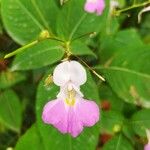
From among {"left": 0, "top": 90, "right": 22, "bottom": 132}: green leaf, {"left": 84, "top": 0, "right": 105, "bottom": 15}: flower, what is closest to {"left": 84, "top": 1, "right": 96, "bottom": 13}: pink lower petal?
{"left": 84, "top": 0, "right": 105, "bottom": 15}: flower

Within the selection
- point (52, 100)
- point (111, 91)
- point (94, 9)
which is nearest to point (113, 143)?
point (111, 91)

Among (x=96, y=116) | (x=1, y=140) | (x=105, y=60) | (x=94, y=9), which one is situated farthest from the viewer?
(x=1, y=140)

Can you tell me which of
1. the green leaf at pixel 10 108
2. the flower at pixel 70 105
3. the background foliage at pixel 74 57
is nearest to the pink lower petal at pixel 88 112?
the flower at pixel 70 105

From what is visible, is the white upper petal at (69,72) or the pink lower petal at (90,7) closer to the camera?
the white upper petal at (69,72)

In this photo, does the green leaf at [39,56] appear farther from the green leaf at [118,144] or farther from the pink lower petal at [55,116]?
the green leaf at [118,144]

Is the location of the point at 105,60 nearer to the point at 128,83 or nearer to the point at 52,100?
the point at 128,83

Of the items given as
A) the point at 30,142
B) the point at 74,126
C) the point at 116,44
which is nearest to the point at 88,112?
the point at 74,126
